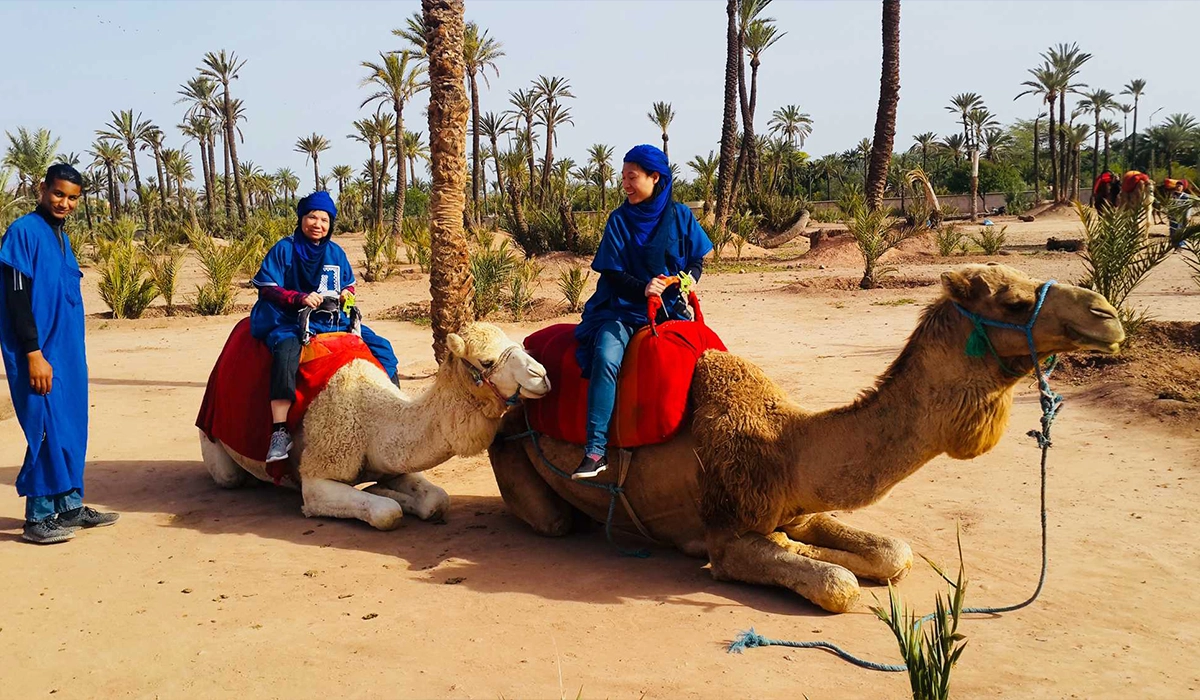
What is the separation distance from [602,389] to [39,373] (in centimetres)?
318

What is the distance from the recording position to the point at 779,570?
4445 millimetres

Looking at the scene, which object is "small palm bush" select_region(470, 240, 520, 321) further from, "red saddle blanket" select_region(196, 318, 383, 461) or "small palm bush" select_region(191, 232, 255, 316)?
"red saddle blanket" select_region(196, 318, 383, 461)

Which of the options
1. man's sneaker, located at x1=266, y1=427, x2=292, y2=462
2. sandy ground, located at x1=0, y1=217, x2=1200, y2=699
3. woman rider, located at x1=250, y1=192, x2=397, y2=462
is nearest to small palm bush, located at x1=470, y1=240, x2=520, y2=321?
sandy ground, located at x1=0, y1=217, x2=1200, y2=699

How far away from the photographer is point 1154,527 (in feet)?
17.9

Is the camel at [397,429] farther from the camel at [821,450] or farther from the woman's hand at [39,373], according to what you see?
the woman's hand at [39,373]

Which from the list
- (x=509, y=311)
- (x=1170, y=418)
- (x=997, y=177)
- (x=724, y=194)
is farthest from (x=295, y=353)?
(x=997, y=177)

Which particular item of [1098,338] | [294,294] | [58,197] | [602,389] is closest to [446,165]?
[294,294]

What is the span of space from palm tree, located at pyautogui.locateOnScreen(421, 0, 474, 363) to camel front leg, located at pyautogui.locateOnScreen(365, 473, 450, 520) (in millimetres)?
3959

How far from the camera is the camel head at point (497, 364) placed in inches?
198

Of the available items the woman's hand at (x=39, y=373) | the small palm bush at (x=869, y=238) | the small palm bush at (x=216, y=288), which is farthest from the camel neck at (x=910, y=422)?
the small palm bush at (x=216, y=288)

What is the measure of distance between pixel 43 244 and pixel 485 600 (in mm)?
3328

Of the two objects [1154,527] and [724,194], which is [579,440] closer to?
[1154,527]

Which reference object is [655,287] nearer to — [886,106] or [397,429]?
[397,429]

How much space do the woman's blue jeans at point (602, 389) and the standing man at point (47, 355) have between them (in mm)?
3097
